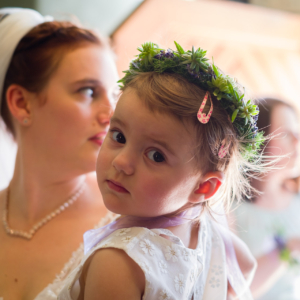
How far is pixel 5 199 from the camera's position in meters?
1.35

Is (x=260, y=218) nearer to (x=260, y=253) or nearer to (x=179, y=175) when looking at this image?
(x=260, y=253)

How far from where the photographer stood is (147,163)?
0.67 metres

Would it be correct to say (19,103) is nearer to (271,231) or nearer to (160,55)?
(160,55)

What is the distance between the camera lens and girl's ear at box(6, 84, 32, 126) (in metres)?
1.30

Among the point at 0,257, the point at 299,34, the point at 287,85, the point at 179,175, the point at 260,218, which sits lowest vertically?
the point at 0,257

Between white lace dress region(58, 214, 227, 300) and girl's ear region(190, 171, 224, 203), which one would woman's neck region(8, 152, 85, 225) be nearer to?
white lace dress region(58, 214, 227, 300)

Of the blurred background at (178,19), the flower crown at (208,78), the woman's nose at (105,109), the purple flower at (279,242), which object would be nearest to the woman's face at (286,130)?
the blurred background at (178,19)

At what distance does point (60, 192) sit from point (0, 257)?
336 mm

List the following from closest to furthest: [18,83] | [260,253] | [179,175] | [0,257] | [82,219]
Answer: [179,175] < [0,257] < [82,219] < [18,83] < [260,253]

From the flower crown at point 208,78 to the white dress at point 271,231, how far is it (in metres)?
0.91

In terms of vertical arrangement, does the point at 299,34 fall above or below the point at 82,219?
above

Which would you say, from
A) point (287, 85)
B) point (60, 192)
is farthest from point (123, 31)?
point (287, 85)

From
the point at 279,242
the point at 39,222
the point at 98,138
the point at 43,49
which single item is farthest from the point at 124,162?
the point at 279,242

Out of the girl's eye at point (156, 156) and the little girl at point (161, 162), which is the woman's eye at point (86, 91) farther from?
the girl's eye at point (156, 156)
